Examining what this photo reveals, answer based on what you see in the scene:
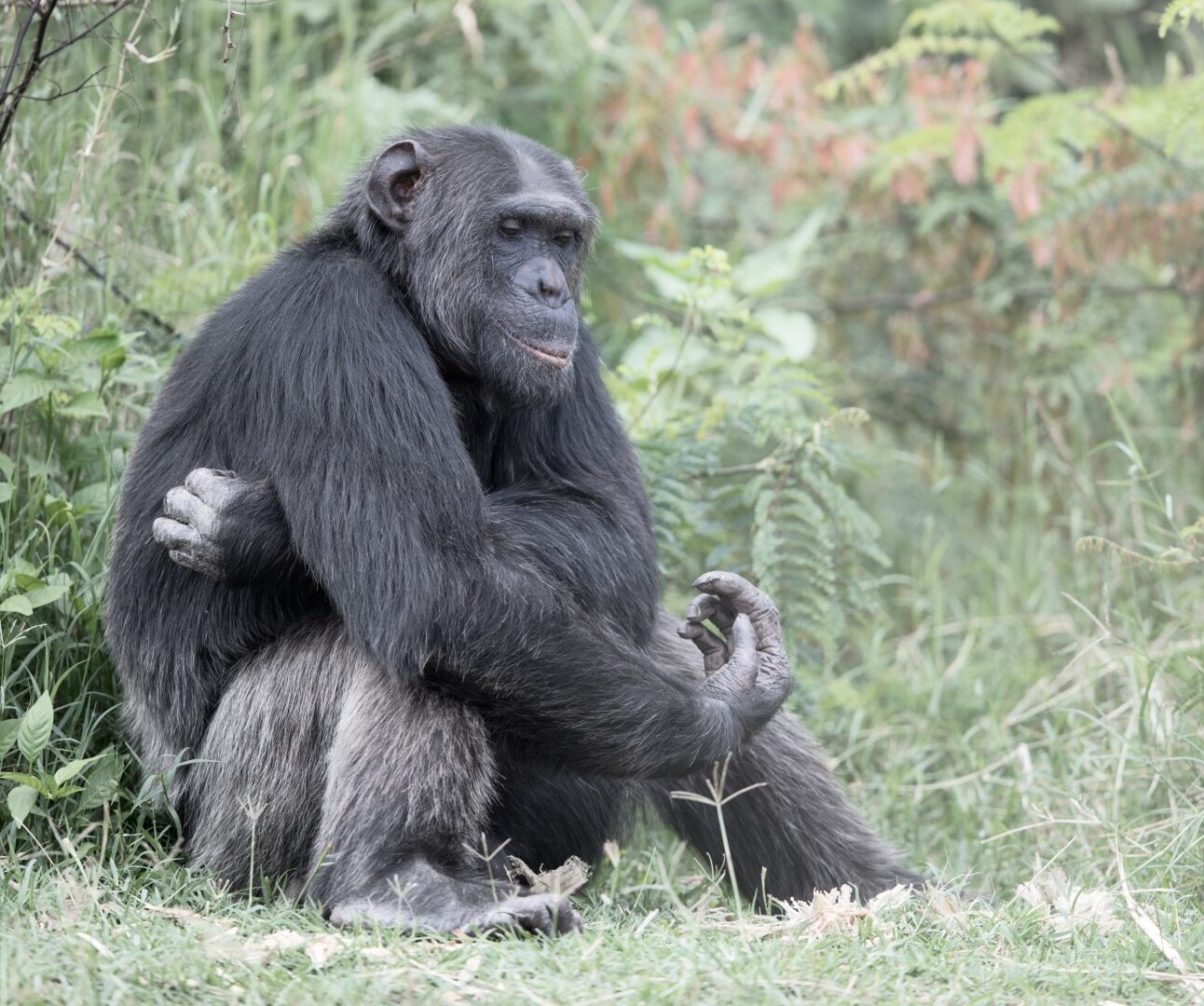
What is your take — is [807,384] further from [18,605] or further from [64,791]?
[64,791]

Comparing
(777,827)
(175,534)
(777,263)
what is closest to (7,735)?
(175,534)

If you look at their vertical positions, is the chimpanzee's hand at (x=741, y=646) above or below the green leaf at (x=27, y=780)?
above

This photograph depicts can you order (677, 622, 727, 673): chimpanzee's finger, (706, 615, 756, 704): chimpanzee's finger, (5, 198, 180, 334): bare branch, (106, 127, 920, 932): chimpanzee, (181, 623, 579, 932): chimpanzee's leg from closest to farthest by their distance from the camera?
(181, 623, 579, 932): chimpanzee's leg, (106, 127, 920, 932): chimpanzee, (706, 615, 756, 704): chimpanzee's finger, (677, 622, 727, 673): chimpanzee's finger, (5, 198, 180, 334): bare branch

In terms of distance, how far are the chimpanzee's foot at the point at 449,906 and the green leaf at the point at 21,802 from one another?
2.85 feet

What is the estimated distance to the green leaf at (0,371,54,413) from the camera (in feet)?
14.7

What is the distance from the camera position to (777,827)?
4.50 metres

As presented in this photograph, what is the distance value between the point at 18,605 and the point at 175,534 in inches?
24.5

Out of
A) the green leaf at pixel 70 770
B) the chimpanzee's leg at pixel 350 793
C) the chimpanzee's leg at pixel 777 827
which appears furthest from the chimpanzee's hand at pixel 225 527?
the chimpanzee's leg at pixel 777 827

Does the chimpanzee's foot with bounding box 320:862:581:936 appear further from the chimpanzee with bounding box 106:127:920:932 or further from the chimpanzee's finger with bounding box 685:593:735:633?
the chimpanzee's finger with bounding box 685:593:735:633

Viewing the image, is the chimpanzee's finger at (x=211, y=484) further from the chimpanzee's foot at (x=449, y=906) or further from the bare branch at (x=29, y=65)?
the bare branch at (x=29, y=65)

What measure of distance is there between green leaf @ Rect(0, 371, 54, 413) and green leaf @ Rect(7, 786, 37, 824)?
119cm

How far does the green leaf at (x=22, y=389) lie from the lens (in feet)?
14.7

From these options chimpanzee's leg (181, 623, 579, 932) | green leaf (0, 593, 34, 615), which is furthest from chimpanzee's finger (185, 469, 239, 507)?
green leaf (0, 593, 34, 615)

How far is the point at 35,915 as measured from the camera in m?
3.50
